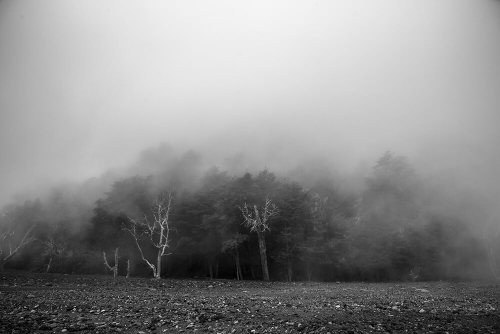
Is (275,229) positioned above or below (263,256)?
above

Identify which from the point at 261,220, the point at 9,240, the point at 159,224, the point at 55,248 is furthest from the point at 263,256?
the point at 9,240

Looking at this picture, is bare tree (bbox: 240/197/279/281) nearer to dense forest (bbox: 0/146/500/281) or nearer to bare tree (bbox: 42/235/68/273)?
dense forest (bbox: 0/146/500/281)

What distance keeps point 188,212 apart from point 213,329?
36.7 metres

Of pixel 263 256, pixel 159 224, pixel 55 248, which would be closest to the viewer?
pixel 263 256

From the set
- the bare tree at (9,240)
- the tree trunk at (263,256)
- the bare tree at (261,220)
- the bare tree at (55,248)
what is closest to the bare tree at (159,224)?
the bare tree at (261,220)

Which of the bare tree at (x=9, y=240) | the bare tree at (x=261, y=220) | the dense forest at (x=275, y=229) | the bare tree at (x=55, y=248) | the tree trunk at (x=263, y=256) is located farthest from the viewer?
the bare tree at (x=55, y=248)

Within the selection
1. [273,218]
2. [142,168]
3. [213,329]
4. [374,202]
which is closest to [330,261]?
[273,218]

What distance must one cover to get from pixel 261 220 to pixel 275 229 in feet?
11.3

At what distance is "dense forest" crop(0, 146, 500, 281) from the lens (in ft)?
135

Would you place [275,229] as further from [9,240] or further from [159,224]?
[9,240]

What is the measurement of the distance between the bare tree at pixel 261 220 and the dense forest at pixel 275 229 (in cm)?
16

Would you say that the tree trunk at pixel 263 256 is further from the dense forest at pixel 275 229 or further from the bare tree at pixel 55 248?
the bare tree at pixel 55 248

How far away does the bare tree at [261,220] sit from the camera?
3759 cm

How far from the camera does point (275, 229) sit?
42.8 meters
